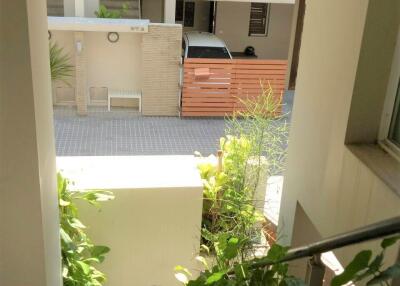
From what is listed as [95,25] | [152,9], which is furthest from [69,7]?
[152,9]

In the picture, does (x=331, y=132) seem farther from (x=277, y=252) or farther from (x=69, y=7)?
(x=69, y=7)

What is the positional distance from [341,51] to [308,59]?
67 centimetres

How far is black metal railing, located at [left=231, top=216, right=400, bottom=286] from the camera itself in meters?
1.48

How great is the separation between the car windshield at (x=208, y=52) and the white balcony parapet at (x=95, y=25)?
1533 mm

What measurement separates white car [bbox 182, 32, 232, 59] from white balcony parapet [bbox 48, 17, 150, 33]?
4.97 ft

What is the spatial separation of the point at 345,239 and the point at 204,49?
1243 cm

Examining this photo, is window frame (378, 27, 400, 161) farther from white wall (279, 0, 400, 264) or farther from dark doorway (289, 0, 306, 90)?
dark doorway (289, 0, 306, 90)

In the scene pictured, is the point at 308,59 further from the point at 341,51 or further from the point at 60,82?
the point at 60,82

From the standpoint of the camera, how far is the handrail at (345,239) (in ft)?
4.83

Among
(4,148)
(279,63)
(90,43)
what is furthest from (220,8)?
(4,148)

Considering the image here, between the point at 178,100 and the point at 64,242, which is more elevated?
the point at 64,242

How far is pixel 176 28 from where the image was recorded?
1276 centimetres

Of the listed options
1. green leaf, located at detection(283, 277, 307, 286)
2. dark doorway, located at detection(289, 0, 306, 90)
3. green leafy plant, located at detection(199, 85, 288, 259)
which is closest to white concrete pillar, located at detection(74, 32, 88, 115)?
green leafy plant, located at detection(199, 85, 288, 259)

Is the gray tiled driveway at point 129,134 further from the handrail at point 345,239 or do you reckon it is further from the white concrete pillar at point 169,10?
the handrail at point 345,239
